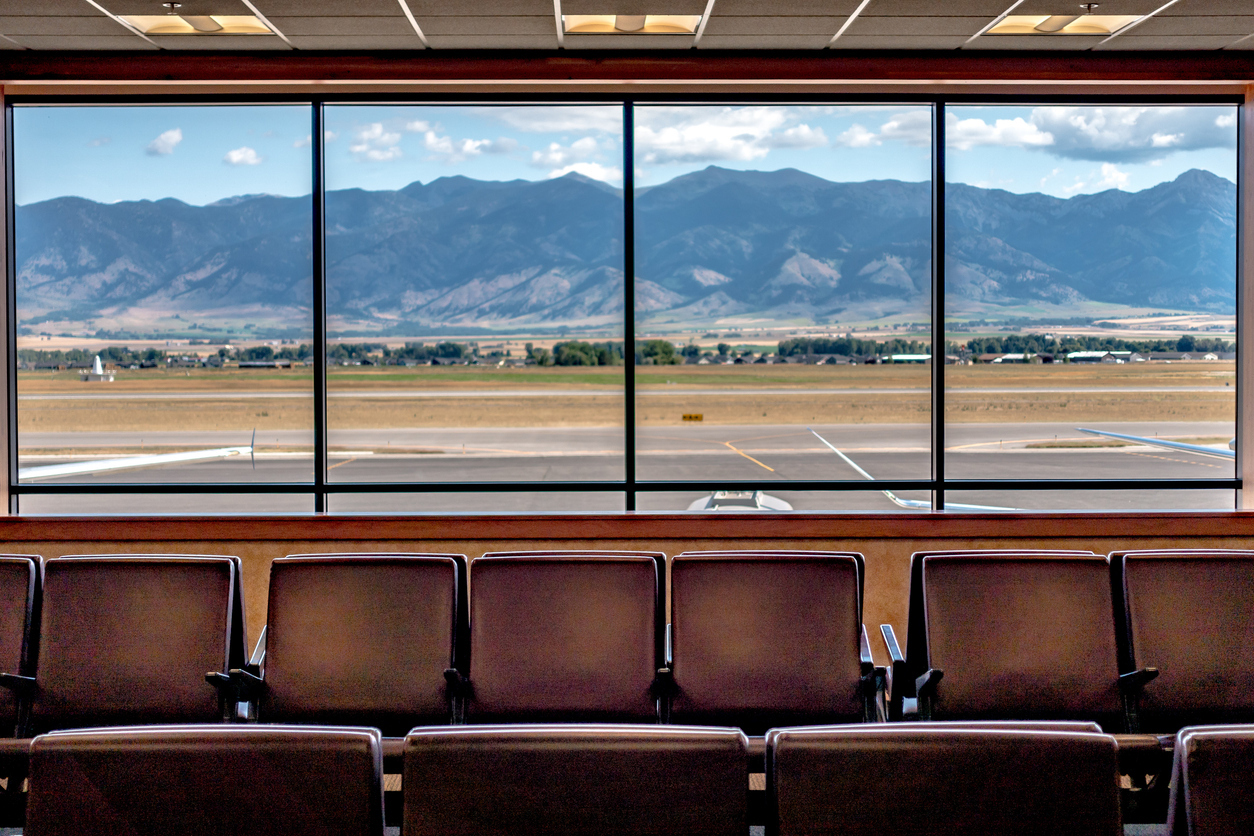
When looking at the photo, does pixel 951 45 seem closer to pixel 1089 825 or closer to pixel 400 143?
pixel 1089 825

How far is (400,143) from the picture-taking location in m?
43.6

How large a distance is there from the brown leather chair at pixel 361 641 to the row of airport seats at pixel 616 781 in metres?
0.96

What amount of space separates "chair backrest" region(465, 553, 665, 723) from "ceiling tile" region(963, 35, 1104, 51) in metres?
2.78

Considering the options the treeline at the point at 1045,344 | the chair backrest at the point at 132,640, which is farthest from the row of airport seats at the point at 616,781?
the treeline at the point at 1045,344

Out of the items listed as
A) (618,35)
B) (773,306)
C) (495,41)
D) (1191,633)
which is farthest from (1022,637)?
(773,306)

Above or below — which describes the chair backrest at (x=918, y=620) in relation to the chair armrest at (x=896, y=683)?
above

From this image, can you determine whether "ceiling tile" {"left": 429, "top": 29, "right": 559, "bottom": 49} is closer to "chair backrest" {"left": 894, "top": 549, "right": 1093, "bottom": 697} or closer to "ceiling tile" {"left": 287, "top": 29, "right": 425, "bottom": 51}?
"ceiling tile" {"left": 287, "top": 29, "right": 425, "bottom": 51}

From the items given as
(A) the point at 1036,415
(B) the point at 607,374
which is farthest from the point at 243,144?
(A) the point at 1036,415

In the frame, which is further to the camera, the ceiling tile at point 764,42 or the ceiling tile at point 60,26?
the ceiling tile at point 764,42

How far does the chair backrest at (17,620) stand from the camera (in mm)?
2072

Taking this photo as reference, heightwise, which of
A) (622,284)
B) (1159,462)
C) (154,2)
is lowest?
(1159,462)

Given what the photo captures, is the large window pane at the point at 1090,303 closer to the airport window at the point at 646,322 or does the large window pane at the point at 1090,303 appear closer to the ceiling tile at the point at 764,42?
the airport window at the point at 646,322

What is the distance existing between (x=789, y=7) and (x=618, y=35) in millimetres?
719

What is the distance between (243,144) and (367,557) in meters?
43.7
